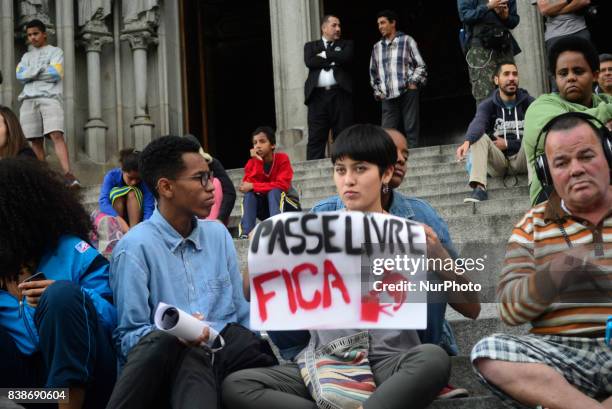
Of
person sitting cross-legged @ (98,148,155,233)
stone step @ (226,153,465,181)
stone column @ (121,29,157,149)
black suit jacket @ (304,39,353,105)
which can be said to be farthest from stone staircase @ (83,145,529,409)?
stone column @ (121,29,157,149)

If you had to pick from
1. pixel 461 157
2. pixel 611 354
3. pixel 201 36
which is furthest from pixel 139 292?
pixel 201 36

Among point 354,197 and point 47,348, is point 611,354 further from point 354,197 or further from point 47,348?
point 47,348

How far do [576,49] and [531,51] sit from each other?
682 cm

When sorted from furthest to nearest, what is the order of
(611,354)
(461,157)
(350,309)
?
(461,157) → (350,309) → (611,354)

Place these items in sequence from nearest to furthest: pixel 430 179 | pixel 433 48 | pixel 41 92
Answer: pixel 430 179 → pixel 41 92 → pixel 433 48

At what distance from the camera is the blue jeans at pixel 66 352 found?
13.1 feet

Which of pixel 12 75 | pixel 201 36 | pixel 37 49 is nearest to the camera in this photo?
pixel 37 49

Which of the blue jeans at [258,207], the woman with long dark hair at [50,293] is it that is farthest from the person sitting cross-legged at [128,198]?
the woman with long dark hair at [50,293]

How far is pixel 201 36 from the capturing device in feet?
52.0

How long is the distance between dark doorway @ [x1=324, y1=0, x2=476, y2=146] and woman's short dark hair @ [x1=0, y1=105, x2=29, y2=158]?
12.0 m

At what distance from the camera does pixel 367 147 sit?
429 cm

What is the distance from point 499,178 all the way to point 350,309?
193 inches

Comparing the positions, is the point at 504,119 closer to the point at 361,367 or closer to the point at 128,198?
the point at 128,198

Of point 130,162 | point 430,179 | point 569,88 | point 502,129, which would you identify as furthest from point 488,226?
point 130,162
